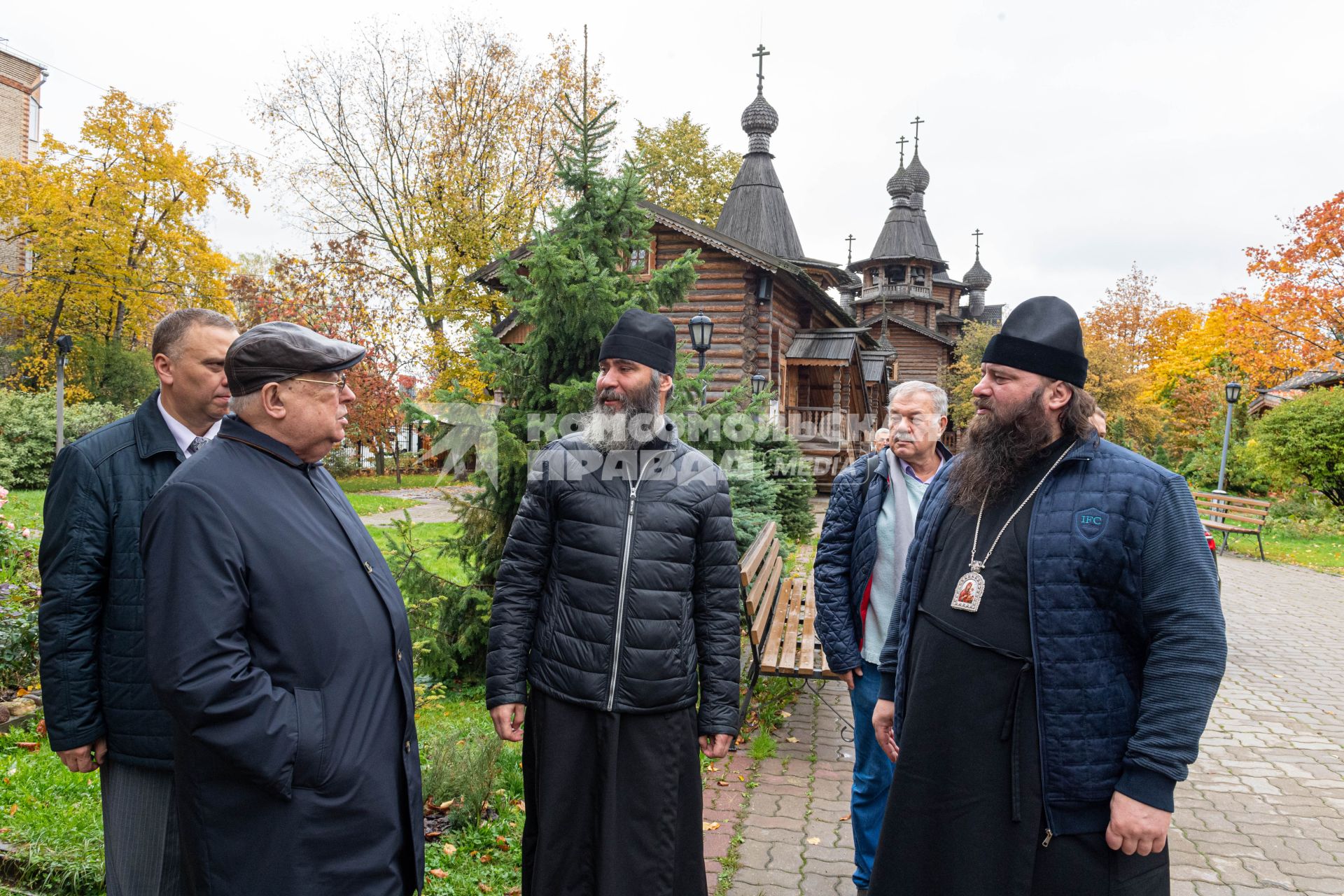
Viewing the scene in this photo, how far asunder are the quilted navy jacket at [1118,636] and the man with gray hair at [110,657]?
8.02 ft

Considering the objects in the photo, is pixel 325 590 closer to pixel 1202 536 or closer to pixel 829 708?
pixel 1202 536

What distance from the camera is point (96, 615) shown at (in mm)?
2285

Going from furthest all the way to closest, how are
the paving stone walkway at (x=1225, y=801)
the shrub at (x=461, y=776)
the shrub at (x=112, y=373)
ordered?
the shrub at (x=112, y=373) < the shrub at (x=461, y=776) < the paving stone walkway at (x=1225, y=801)

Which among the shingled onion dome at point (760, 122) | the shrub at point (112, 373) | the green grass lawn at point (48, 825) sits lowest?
the green grass lawn at point (48, 825)

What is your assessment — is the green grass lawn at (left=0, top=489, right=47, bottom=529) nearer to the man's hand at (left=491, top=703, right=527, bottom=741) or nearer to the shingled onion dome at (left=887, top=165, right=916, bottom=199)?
the man's hand at (left=491, top=703, right=527, bottom=741)

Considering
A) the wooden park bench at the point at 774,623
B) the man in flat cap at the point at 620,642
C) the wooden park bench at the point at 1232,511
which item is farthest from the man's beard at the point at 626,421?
the wooden park bench at the point at 1232,511

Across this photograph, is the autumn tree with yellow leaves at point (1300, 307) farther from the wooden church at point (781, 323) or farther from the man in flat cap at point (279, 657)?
the man in flat cap at point (279, 657)

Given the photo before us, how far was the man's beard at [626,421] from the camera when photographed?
9.58 feet

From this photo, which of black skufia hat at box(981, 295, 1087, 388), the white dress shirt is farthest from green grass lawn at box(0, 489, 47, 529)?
black skufia hat at box(981, 295, 1087, 388)

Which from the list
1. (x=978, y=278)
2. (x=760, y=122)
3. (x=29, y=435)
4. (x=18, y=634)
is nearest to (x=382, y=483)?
(x=29, y=435)

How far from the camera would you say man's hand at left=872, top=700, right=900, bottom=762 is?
9.03 ft

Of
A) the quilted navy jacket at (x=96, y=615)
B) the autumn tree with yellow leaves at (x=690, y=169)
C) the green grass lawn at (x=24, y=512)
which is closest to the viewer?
the quilted navy jacket at (x=96, y=615)

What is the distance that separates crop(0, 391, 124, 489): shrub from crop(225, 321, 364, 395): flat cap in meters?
21.0

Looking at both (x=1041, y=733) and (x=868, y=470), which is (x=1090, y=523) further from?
(x=868, y=470)
